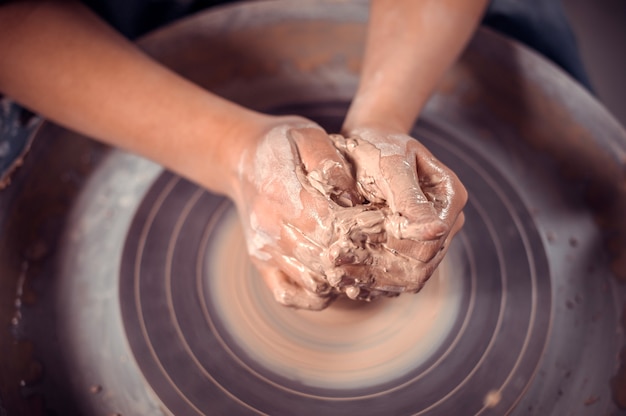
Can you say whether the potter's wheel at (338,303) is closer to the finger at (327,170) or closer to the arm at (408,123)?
the arm at (408,123)

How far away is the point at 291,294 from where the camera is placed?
4.15ft

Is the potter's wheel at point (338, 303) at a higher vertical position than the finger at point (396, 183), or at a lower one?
lower

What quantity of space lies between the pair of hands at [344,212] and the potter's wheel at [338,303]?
0.68 ft

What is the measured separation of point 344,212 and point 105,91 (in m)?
0.78

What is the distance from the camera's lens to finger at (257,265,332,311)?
1.27 m

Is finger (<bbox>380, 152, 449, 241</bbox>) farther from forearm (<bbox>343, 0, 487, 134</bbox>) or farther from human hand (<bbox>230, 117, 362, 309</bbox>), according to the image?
forearm (<bbox>343, 0, 487, 134</bbox>)

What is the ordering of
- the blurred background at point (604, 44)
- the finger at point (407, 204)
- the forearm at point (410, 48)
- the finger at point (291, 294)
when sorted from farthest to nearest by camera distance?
the blurred background at point (604, 44) < the forearm at point (410, 48) < the finger at point (291, 294) < the finger at point (407, 204)

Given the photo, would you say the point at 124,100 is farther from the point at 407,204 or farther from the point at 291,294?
the point at 407,204

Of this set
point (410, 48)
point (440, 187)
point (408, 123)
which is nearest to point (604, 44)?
point (410, 48)

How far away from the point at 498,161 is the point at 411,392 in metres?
0.77

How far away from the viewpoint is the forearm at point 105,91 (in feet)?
4.75

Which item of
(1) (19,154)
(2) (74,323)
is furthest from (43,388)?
(1) (19,154)

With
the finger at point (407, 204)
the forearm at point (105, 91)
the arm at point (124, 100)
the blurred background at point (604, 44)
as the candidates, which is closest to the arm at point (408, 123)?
the finger at point (407, 204)

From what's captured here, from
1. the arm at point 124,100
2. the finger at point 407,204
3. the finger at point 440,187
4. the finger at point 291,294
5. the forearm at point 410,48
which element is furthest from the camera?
the forearm at point 410,48
